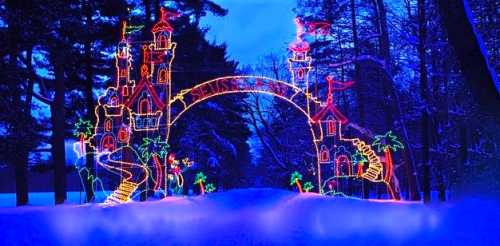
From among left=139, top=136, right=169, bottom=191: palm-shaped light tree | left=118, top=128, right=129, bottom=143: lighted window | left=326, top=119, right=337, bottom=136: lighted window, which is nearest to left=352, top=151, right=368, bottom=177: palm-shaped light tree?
left=326, top=119, right=337, bottom=136: lighted window

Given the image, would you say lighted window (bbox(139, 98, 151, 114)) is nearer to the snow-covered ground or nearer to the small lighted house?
the small lighted house

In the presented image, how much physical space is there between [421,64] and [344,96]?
10340 millimetres

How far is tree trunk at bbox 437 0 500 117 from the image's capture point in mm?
8328

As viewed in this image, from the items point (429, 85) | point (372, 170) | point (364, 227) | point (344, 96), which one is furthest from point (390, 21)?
point (364, 227)

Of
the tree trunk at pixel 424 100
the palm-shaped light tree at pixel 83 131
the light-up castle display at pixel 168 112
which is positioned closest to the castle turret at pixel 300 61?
the light-up castle display at pixel 168 112

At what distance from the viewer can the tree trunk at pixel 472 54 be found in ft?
27.3

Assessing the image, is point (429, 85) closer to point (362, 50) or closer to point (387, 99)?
point (387, 99)

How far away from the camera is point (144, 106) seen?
1812 centimetres

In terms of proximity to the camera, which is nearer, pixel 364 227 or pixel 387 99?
pixel 364 227

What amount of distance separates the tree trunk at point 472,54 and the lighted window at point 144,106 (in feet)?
36.5

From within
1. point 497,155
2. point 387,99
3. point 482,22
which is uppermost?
point 482,22

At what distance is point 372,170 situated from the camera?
17.6m

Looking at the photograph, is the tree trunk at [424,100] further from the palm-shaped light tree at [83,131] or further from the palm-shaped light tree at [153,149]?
the palm-shaped light tree at [83,131]

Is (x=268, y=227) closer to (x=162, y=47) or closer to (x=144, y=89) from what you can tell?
(x=144, y=89)
